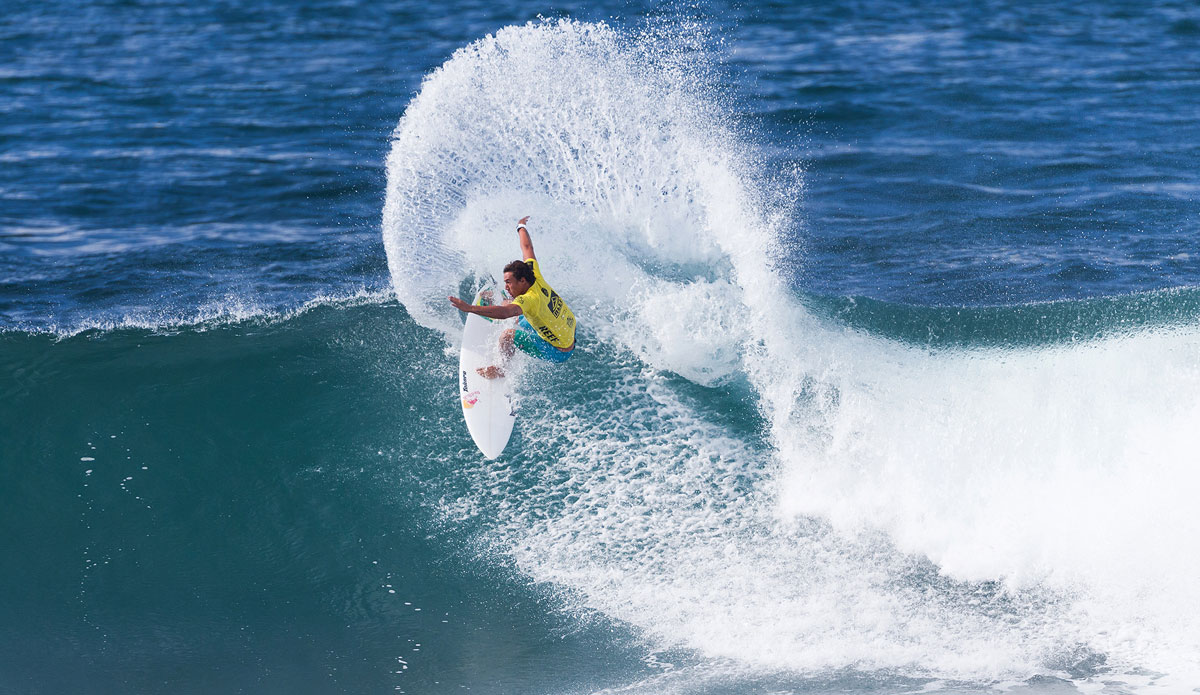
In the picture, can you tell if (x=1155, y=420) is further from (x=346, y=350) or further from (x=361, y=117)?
(x=361, y=117)

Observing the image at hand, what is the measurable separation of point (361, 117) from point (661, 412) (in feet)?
39.3

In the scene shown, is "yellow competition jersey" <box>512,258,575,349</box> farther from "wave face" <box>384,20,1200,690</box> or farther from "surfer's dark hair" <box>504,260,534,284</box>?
"wave face" <box>384,20,1200,690</box>

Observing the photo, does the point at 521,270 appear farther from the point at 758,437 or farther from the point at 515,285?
the point at 758,437

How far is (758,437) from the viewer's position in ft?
36.1

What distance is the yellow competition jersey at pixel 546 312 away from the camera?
965cm

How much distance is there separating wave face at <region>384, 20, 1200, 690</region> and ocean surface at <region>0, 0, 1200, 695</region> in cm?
3

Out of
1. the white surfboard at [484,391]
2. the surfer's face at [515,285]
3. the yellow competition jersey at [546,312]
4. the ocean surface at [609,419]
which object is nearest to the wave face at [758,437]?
the ocean surface at [609,419]

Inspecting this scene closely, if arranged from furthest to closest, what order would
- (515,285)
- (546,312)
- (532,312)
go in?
(546,312) → (532,312) → (515,285)

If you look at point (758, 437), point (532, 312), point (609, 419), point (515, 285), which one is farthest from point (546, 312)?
point (758, 437)

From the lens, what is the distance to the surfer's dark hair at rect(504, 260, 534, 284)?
31.3ft

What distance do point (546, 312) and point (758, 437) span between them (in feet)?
8.73

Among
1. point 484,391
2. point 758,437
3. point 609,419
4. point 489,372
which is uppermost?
point 489,372

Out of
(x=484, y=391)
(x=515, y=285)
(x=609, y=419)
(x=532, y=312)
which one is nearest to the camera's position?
(x=515, y=285)

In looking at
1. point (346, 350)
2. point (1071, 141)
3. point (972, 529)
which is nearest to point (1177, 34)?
point (1071, 141)
